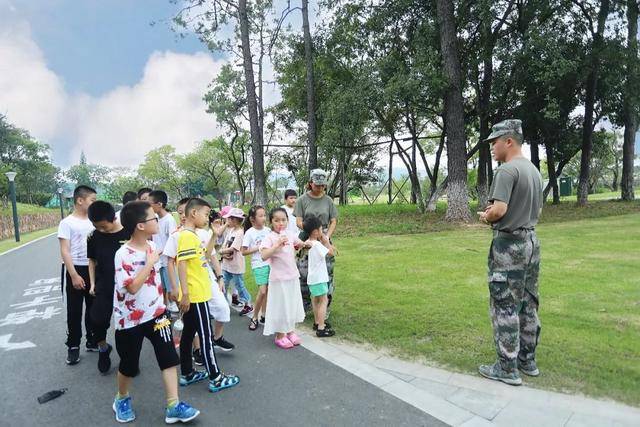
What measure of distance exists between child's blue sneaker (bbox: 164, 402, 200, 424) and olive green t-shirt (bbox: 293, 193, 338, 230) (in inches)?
100

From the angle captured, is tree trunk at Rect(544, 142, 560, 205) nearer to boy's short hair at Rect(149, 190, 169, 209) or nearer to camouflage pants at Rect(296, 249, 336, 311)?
camouflage pants at Rect(296, 249, 336, 311)

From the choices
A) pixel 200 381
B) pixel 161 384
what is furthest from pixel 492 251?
pixel 161 384

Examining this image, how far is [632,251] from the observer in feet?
26.2

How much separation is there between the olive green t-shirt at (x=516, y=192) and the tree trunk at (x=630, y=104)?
17037 millimetres

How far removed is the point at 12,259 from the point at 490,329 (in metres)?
14.7

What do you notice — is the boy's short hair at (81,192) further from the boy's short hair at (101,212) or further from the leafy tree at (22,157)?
the leafy tree at (22,157)

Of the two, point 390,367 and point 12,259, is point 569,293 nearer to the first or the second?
point 390,367

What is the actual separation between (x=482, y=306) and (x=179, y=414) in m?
3.70

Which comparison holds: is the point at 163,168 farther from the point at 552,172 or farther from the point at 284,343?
the point at 284,343

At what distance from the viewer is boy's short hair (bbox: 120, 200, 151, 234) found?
116 inches

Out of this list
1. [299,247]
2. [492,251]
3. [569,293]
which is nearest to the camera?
[492,251]

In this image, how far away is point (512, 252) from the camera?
323 centimetres

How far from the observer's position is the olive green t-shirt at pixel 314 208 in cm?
501

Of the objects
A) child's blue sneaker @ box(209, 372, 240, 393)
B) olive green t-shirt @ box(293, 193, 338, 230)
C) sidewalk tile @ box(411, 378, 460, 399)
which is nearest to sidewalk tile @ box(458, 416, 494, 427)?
sidewalk tile @ box(411, 378, 460, 399)
